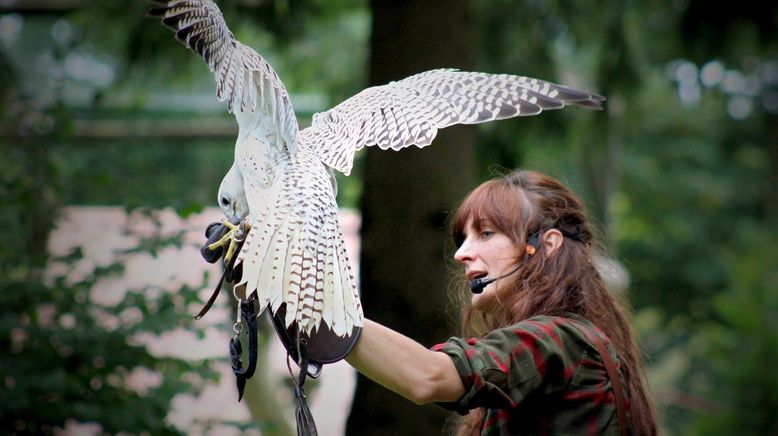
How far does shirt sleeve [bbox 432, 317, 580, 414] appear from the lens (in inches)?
76.9

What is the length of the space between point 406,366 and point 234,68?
822 mm

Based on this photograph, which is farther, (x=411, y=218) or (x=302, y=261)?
(x=411, y=218)

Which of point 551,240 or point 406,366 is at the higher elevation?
point 551,240

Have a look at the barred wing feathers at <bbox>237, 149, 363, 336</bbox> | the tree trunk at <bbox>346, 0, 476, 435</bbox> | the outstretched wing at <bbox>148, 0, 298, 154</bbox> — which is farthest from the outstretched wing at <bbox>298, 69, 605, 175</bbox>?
the tree trunk at <bbox>346, 0, 476, 435</bbox>

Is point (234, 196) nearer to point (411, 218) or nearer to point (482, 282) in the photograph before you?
point (482, 282)

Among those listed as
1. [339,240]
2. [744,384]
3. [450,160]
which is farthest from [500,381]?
[744,384]

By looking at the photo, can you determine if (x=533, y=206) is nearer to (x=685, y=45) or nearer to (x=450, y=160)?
(x=450, y=160)

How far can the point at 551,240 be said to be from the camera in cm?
226

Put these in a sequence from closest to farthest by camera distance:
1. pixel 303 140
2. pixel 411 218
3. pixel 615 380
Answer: pixel 615 380 → pixel 303 140 → pixel 411 218

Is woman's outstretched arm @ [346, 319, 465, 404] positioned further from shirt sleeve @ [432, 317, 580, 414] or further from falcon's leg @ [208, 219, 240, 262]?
falcon's leg @ [208, 219, 240, 262]

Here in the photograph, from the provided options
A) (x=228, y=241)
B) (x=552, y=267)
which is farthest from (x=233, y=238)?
(x=552, y=267)

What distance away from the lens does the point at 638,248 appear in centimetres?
1142

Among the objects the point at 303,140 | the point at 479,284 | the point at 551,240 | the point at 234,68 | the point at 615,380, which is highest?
the point at 234,68

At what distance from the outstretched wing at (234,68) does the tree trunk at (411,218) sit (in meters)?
1.59
